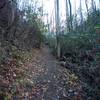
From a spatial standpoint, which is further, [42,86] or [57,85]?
[57,85]

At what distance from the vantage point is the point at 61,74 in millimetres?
9500

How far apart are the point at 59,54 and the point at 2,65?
571 cm

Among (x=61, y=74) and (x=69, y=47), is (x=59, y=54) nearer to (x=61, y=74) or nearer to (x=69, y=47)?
(x=69, y=47)

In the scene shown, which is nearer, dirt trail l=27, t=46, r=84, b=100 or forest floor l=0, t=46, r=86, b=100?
forest floor l=0, t=46, r=86, b=100

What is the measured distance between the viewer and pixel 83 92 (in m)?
7.56

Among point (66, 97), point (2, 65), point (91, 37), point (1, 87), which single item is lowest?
point (66, 97)

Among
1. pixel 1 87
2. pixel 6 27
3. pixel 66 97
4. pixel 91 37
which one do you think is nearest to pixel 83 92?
pixel 66 97

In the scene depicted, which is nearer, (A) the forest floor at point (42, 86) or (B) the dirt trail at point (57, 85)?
(A) the forest floor at point (42, 86)

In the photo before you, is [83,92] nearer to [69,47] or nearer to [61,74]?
[61,74]

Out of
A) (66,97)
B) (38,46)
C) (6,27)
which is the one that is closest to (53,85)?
(66,97)

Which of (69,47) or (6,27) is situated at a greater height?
(6,27)

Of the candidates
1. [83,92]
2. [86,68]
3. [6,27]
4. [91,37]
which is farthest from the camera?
[91,37]

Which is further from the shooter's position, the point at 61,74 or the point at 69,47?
the point at 69,47

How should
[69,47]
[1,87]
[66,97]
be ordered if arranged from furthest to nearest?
1. [69,47]
2. [66,97]
3. [1,87]
